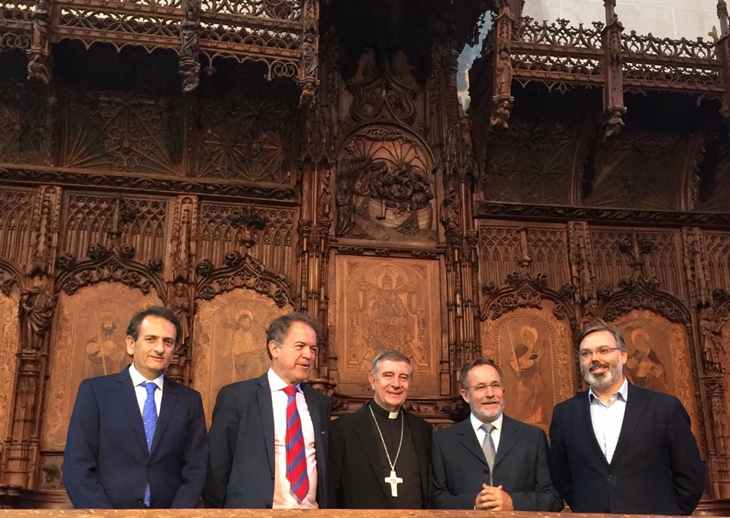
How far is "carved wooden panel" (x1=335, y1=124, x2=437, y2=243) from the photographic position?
891cm

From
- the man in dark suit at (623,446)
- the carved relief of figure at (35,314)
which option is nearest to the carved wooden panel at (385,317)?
the carved relief of figure at (35,314)

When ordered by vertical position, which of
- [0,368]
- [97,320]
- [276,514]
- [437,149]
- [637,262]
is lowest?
[276,514]

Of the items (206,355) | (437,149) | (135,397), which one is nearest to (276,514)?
(135,397)

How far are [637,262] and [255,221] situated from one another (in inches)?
178

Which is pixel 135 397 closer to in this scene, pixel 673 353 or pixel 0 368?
pixel 0 368

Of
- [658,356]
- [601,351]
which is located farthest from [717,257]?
[601,351]

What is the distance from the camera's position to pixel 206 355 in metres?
8.12

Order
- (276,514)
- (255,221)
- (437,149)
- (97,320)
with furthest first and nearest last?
(437,149) < (255,221) < (97,320) < (276,514)

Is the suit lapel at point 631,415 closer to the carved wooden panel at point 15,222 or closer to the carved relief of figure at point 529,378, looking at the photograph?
the carved relief of figure at point 529,378

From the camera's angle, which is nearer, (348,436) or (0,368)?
(348,436)

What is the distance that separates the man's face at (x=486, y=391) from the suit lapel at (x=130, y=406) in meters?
2.00

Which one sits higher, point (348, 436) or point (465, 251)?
A: point (465, 251)

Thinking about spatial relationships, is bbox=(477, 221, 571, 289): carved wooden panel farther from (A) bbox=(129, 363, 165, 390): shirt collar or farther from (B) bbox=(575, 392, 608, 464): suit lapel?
(A) bbox=(129, 363, 165, 390): shirt collar

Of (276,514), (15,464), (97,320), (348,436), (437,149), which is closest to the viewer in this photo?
(276,514)
